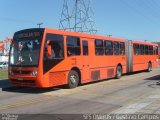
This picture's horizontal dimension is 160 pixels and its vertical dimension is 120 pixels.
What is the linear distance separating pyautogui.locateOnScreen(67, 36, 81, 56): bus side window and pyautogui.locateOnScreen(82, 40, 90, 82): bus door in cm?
57

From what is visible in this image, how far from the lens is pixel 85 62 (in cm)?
1972

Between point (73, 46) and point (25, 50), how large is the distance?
2907 mm

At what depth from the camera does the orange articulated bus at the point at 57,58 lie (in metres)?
16.1

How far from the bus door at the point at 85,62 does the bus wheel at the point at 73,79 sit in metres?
0.79

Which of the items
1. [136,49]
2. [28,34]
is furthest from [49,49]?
[136,49]

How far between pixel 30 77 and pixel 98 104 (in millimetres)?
4422

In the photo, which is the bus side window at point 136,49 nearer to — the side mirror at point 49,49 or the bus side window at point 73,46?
the bus side window at point 73,46

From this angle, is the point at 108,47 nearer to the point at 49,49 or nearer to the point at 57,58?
the point at 57,58

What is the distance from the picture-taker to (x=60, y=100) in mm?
13867

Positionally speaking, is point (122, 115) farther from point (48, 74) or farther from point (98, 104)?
point (48, 74)

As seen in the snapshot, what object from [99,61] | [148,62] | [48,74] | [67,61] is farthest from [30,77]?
[148,62]

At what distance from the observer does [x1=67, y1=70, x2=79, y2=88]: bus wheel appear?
1807 centimetres

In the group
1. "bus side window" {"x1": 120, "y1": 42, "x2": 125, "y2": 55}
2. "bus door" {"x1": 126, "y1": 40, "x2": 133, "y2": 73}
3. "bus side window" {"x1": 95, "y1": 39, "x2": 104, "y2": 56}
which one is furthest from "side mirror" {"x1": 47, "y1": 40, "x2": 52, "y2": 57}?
"bus door" {"x1": 126, "y1": 40, "x2": 133, "y2": 73}

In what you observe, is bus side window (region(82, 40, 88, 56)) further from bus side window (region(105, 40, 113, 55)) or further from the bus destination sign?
the bus destination sign
